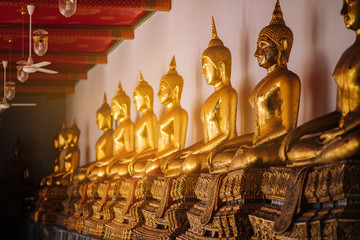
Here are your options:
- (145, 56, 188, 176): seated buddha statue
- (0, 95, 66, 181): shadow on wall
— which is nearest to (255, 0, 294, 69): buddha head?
(145, 56, 188, 176): seated buddha statue

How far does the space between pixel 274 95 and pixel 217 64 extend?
1057mm

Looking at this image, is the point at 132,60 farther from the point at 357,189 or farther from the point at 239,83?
the point at 357,189

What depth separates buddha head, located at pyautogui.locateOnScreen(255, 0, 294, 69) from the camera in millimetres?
3824

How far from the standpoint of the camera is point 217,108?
15.5 ft

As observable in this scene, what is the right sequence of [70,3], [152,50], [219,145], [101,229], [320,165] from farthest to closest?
[152,50] < [101,229] < [70,3] < [219,145] < [320,165]

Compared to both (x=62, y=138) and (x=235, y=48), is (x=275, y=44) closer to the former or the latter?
(x=235, y=48)

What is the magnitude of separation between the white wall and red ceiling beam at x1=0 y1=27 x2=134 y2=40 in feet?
0.92

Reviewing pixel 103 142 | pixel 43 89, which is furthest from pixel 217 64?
pixel 43 89

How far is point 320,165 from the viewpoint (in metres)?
2.82

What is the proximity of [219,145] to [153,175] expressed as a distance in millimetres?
1323

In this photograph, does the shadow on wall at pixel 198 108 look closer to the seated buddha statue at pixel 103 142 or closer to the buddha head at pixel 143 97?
the buddha head at pixel 143 97

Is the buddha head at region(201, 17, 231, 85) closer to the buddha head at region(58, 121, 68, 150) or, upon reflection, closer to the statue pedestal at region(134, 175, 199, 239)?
the statue pedestal at region(134, 175, 199, 239)

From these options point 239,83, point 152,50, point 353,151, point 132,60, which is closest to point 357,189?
point 353,151

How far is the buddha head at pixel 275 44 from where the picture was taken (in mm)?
3824
